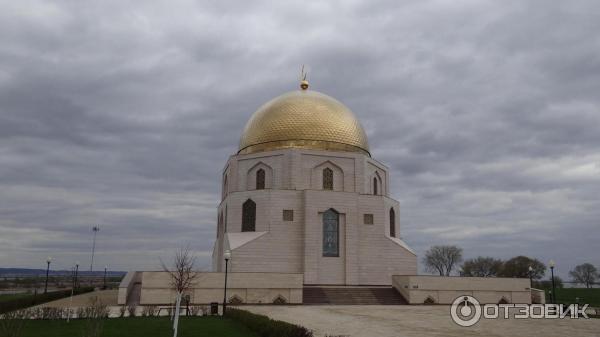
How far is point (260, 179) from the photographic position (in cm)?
3062

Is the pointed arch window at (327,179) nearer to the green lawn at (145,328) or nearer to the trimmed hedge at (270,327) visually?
the green lawn at (145,328)

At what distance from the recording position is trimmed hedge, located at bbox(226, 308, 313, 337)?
895 centimetres

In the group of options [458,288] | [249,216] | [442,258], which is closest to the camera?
[458,288]

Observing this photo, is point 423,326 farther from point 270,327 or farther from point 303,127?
point 303,127

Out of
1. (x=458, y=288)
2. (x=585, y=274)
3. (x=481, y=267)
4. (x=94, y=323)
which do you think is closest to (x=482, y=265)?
(x=481, y=267)

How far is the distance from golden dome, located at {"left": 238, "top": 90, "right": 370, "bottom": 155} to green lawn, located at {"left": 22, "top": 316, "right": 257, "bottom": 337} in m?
17.0

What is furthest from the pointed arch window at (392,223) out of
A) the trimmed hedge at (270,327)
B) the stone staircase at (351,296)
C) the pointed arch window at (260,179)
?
the trimmed hedge at (270,327)

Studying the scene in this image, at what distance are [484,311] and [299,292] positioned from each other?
857 centimetres

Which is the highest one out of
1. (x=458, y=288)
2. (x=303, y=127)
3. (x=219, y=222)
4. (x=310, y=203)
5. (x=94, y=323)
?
(x=303, y=127)

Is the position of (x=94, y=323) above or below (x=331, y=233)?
below

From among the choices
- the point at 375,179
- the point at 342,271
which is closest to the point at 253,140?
the point at 375,179

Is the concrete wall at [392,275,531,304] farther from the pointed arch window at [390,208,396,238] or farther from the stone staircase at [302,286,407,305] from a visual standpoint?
the pointed arch window at [390,208,396,238]

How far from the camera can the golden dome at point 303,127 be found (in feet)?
101

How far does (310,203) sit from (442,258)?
37667 mm
